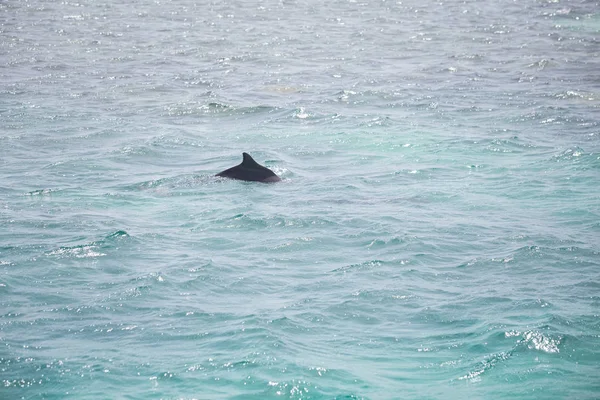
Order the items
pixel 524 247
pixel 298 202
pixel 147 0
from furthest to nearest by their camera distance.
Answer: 1. pixel 147 0
2. pixel 298 202
3. pixel 524 247

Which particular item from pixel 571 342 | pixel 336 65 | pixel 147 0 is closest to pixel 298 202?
pixel 571 342

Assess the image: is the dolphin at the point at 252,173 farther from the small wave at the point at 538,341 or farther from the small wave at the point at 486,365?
the small wave at the point at 486,365

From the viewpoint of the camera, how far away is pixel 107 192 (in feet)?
62.4

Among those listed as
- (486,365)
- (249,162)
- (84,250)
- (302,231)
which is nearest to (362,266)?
(302,231)

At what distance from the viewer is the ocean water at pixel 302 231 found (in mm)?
11242

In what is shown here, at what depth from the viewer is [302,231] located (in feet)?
54.3

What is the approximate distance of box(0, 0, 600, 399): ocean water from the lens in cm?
1124

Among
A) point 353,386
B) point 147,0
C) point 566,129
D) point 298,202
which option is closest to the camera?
point 353,386

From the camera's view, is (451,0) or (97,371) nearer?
(97,371)

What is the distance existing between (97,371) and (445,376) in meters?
4.55

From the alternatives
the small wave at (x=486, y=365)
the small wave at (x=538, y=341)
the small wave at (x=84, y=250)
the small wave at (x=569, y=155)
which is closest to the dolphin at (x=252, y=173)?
the small wave at (x=84, y=250)

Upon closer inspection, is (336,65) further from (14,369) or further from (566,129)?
(14,369)

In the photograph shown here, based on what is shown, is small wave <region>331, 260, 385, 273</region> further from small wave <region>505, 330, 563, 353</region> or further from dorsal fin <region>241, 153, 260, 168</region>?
dorsal fin <region>241, 153, 260, 168</region>

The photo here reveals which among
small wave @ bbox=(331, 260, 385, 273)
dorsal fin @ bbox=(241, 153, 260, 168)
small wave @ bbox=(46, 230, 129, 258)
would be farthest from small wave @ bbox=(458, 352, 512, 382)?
dorsal fin @ bbox=(241, 153, 260, 168)
